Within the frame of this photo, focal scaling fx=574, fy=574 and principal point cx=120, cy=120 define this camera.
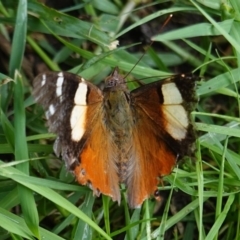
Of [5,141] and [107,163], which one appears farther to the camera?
[5,141]

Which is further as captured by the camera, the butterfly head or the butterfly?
the butterfly head

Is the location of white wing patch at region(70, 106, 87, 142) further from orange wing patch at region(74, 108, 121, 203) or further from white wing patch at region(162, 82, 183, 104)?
white wing patch at region(162, 82, 183, 104)

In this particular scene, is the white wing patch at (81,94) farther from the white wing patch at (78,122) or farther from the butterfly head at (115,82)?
the butterfly head at (115,82)

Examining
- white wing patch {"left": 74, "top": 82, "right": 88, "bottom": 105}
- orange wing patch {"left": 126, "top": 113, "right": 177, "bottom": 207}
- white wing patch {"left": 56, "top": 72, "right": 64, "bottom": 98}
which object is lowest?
orange wing patch {"left": 126, "top": 113, "right": 177, "bottom": 207}

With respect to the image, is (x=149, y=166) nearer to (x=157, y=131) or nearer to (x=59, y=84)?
(x=157, y=131)

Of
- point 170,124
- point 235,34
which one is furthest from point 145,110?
point 235,34

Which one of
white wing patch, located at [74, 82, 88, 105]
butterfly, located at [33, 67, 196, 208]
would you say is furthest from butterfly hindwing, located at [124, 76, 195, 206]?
white wing patch, located at [74, 82, 88, 105]

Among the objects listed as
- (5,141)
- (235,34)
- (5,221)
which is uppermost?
(235,34)

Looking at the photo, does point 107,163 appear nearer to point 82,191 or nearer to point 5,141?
point 82,191
